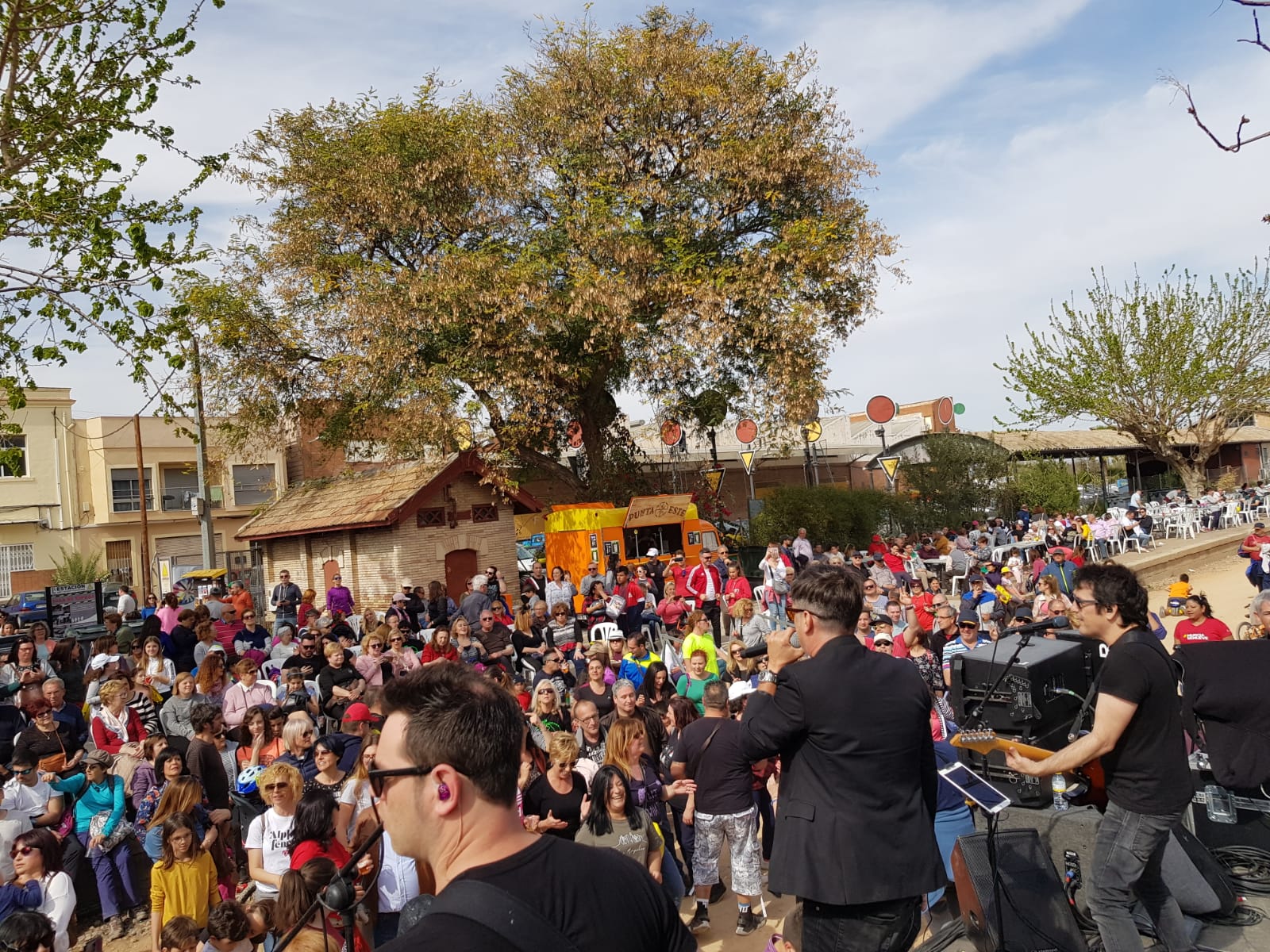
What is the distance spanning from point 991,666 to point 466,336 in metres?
18.5

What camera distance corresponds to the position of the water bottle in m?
5.74

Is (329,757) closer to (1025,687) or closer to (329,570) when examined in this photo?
(1025,687)

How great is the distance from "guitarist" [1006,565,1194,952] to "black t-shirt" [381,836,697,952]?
8.48 feet

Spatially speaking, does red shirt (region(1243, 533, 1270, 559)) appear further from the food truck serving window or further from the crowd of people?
the food truck serving window

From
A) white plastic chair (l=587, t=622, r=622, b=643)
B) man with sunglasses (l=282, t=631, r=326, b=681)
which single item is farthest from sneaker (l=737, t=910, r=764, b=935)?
white plastic chair (l=587, t=622, r=622, b=643)

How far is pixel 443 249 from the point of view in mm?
22812

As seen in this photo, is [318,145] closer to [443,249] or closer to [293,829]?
[443,249]

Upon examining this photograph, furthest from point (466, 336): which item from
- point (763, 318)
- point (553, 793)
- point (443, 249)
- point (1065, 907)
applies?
point (1065, 907)

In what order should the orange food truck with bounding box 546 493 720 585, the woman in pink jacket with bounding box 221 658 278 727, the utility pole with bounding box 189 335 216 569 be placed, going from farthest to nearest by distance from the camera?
the orange food truck with bounding box 546 493 720 585 → the utility pole with bounding box 189 335 216 569 → the woman in pink jacket with bounding box 221 658 278 727

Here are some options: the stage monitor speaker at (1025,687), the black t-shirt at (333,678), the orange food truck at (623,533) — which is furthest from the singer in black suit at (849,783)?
the orange food truck at (623,533)

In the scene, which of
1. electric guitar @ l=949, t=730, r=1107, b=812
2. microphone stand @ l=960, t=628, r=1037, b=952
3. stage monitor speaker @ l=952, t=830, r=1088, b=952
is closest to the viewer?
electric guitar @ l=949, t=730, r=1107, b=812

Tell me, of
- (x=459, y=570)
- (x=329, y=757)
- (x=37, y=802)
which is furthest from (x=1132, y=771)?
(x=459, y=570)

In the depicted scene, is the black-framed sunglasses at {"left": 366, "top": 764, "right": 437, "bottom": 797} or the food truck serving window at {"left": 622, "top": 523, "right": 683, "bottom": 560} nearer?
the black-framed sunglasses at {"left": 366, "top": 764, "right": 437, "bottom": 797}

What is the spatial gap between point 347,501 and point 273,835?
61.9 feet
